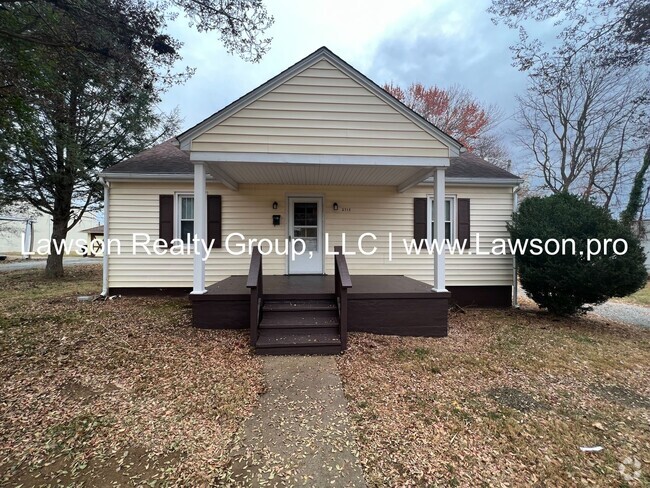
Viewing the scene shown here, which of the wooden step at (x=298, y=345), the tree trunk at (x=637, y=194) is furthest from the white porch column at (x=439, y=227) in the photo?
the tree trunk at (x=637, y=194)

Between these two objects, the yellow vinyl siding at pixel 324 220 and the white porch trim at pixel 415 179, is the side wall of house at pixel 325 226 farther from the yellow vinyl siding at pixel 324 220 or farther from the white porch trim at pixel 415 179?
the white porch trim at pixel 415 179

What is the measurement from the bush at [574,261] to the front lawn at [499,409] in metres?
1.15

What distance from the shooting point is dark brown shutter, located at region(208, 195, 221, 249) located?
7086 mm

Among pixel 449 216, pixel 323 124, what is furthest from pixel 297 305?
pixel 449 216

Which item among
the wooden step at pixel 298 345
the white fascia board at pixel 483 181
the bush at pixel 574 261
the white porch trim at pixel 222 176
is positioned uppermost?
the white fascia board at pixel 483 181

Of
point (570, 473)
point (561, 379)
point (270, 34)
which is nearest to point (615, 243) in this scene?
point (561, 379)

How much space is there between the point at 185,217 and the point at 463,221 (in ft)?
22.4

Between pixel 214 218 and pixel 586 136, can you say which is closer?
pixel 214 218

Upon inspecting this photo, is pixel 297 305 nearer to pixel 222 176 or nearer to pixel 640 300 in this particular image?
pixel 222 176

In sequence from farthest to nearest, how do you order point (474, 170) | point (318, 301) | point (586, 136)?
point (586, 136)
point (474, 170)
point (318, 301)

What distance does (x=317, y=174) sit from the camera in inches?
241

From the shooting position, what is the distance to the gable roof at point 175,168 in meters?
6.97

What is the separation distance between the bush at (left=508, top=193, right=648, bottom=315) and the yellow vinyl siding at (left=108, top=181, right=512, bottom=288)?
0.89m

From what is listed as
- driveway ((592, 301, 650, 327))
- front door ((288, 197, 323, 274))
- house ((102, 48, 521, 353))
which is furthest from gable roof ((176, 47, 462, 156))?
driveway ((592, 301, 650, 327))
